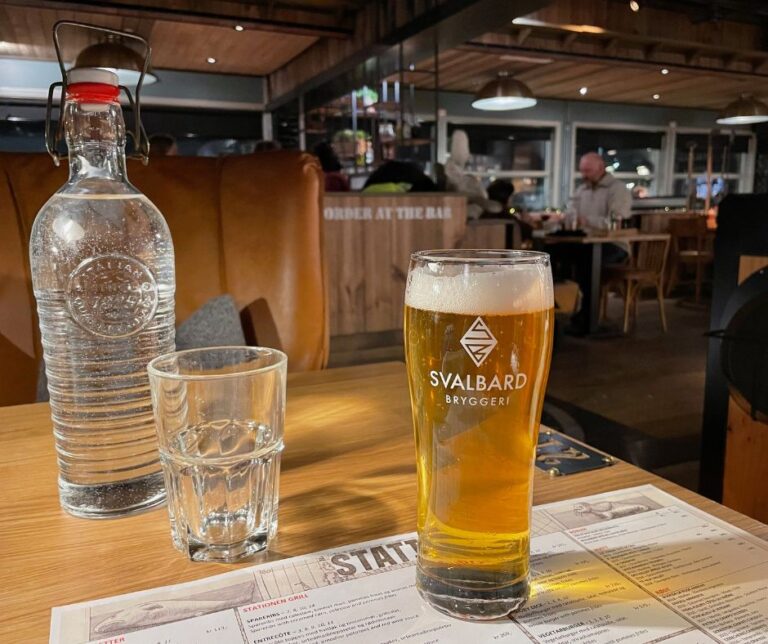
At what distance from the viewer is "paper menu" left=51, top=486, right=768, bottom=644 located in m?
0.40

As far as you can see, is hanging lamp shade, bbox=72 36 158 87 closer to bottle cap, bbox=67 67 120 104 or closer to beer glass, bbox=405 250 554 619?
bottle cap, bbox=67 67 120 104

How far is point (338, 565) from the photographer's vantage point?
48 cm

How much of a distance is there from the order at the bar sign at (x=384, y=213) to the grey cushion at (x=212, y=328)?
8.20 feet

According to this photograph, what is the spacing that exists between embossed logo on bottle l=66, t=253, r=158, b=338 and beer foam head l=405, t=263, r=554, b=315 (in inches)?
12.9

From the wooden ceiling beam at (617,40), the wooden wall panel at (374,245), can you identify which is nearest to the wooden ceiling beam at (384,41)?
the wooden ceiling beam at (617,40)

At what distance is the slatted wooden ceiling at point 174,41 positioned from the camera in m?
5.05

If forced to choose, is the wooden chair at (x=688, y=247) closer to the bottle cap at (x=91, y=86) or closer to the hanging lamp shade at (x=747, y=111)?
the hanging lamp shade at (x=747, y=111)

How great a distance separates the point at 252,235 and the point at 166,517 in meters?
0.94

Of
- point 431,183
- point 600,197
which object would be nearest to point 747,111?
point 600,197

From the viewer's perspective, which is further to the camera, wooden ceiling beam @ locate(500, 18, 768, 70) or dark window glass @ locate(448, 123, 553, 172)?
dark window glass @ locate(448, 123, 553, 172)

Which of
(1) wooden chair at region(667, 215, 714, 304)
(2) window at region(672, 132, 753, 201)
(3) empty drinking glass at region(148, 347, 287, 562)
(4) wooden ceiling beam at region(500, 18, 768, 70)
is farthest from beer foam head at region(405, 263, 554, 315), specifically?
(2) window at region(672, 132, 753, 201)

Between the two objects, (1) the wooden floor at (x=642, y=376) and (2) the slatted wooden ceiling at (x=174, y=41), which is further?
(2) the slatted wooden ceiling at (x=174, y=41)

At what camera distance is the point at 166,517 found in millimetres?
564

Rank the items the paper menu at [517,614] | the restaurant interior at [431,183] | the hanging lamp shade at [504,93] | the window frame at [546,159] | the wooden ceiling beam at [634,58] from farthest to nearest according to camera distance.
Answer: the window frame at [546,159] < the hanging lamp shade at [504,93] < the wooden ceiling beam at [634,58] < the restaurant interior at [431,183] < the paper menu at [517,614]
